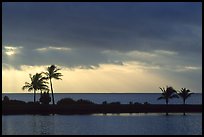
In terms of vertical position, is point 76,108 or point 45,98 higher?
point 45,98

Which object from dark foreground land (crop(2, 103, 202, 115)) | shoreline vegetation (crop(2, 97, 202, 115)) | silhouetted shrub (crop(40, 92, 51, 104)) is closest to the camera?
dark foreground land (crop(2, 103, 202, 115))

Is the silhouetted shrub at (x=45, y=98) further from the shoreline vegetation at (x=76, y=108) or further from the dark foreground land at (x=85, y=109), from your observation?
the dark foreground land at (x=85, y=109)

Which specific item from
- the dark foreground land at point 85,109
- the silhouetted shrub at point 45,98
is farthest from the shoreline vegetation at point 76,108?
the silhouetted shrub at point 45,98

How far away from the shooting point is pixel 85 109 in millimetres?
77000

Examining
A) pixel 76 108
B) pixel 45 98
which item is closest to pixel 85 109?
pixel 76 108

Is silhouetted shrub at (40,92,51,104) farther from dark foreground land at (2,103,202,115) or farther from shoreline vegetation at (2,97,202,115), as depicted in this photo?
dark foreground land at (2,103,202,115)

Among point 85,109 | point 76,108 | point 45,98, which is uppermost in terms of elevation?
point 45,98

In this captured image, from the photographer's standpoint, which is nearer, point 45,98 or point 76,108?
point 76,108

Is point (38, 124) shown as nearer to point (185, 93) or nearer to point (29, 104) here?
point (29, 104)

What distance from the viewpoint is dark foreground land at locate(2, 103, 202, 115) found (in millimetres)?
73500

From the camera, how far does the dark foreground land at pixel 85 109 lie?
73.5 m

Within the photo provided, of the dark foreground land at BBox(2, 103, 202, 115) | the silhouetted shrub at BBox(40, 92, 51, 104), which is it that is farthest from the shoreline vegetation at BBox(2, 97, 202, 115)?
the silhouetted shrub at BBox(40, 92, 51, 104)

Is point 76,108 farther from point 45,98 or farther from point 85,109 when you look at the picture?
point 45,98

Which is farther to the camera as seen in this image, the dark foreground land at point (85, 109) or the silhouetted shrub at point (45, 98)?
the silhouetted shrub at point (45, 98)
